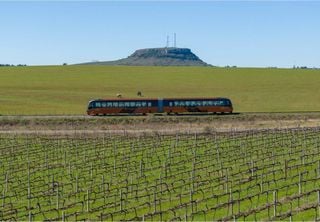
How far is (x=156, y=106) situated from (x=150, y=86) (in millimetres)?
46450

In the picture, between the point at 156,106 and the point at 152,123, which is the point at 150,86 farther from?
the point at 152,123

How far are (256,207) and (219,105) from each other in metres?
55.3

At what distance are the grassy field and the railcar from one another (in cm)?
876

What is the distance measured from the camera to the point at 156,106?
261 feet

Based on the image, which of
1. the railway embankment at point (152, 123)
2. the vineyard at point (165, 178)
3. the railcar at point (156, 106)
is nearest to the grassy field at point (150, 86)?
the railcar at point (156, 106)

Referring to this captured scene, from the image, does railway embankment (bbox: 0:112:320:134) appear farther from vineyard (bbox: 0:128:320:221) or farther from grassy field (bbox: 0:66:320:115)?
vineyard (bbox: 0:128:320:221)

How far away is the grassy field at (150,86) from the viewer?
322 ft

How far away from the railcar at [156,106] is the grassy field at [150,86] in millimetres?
Answer: 8763

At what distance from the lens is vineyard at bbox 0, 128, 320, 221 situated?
86.7ft

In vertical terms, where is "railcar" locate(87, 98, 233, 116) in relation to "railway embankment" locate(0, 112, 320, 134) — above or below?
above

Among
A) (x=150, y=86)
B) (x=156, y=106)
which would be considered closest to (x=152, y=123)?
(x=156, y=106)

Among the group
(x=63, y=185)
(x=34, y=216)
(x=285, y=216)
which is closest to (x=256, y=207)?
(x=285, y=216)

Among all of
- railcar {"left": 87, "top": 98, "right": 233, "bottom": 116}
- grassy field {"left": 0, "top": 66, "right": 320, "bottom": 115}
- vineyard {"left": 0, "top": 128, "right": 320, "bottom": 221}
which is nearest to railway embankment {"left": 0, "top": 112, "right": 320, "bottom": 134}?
railcar {"left": 87, "top": 98, "right": 233, "bottom": 116}

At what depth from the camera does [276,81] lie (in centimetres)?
13588
